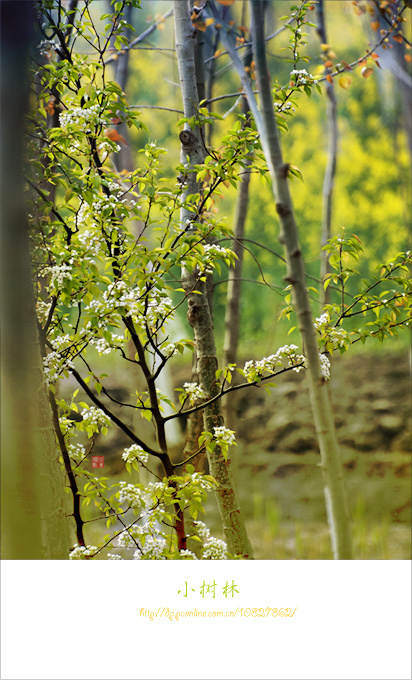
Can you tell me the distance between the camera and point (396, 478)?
62.9 inches

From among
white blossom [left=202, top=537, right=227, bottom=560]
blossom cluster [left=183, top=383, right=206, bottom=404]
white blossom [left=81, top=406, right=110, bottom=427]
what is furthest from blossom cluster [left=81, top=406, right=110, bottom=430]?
white blossom [left=202, top=537, right=227, bottom=560]

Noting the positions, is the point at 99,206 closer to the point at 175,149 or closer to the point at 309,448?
the point at 175,149

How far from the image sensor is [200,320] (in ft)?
5.21

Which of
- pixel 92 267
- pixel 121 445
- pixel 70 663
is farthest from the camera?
pixel 121 445

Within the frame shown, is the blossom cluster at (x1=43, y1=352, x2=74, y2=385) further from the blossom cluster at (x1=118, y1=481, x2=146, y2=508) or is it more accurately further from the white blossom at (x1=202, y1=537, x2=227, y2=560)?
the white blossom at (x1=202, y1=537, x2=227, y2=560)

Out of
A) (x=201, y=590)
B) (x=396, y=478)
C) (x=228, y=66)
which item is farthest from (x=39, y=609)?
(x=228, y=66)

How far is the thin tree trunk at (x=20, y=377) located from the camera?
1373 millimetres

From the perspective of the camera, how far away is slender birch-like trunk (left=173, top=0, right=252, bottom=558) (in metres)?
1.56

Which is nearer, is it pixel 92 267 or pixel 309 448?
pixel 92 267

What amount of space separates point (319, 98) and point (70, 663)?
1.80 m

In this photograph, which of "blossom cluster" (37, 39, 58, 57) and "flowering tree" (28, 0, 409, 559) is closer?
"flowering tree" (28, 0, 409, 559)

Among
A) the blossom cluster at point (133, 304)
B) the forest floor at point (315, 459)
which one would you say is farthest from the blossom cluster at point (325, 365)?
the blossom cluster at point (133, 304)

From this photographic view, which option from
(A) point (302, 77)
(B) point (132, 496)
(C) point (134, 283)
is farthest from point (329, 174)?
(B) point (132, 496)

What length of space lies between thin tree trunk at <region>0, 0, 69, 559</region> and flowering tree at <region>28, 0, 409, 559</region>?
0.18ft
